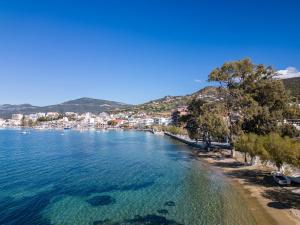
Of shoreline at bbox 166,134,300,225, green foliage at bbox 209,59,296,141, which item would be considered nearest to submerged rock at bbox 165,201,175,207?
shoreline at bbox 166,134,300,225

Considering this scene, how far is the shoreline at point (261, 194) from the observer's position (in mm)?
27053

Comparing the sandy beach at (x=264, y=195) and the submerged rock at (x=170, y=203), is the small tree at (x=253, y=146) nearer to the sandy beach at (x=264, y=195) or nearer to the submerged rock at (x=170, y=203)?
the sandy beach at (x=264, y=195)

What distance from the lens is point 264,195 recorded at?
33.7 metres

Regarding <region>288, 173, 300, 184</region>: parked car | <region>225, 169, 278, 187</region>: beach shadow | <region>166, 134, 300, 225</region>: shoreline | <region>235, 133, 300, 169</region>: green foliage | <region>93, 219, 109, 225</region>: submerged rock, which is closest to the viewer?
<region>93, 219, 109, 225</region>: submerged rock

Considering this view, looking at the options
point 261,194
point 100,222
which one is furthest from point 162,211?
point 261,194

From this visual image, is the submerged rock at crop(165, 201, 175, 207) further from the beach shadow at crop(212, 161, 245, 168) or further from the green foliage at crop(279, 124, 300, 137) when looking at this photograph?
the green foliage at crop(279, 124, 300, 137)

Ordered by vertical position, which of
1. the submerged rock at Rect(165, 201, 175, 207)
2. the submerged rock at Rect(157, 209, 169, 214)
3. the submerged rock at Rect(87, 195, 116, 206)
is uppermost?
the submerged rock at Rect(165, 201, 175, 207)

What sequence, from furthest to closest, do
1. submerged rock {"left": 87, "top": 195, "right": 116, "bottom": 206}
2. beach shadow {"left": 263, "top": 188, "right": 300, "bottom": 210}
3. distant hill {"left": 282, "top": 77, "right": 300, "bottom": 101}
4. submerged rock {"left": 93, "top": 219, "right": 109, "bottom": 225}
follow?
distant hill {"left": 282, "top": 77, "right": 300, "bottom": 101}
submerged rock {"left": 87, "top": 195, "right": 116, "bottom": 206}
beach shadow {"left": 263, "top": 188, "right": 300, "bottom": 210}
submerged rock {"left": 93, "top": 219, "right": 109, "bottom": 225}

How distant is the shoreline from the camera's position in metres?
27.1

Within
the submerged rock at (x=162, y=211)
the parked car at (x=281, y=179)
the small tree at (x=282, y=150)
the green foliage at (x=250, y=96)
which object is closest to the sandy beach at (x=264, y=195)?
the parked car at (x=281, y=179)

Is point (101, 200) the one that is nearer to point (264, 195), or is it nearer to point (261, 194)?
point (261, 194)

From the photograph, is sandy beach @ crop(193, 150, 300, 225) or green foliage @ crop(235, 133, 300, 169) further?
green foliage @ crop(235, 133, 300, 169)

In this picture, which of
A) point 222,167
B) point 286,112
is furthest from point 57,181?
point 286,112

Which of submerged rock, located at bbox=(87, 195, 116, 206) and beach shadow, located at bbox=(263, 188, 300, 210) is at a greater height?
beach shadow, located at bbox=(263, 188, 300, 210)
